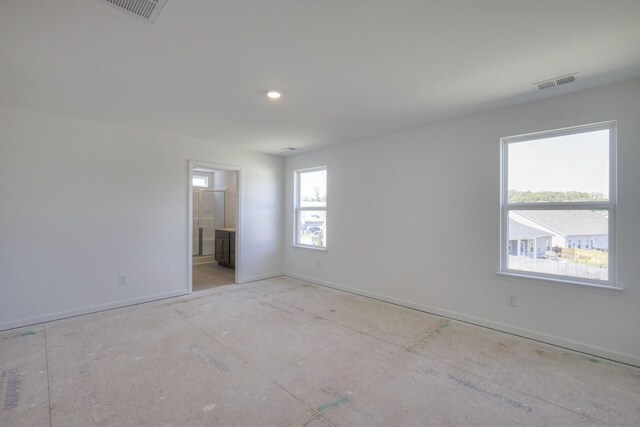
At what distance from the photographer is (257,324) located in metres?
3.28

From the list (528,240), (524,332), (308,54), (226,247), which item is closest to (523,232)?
(528,240)

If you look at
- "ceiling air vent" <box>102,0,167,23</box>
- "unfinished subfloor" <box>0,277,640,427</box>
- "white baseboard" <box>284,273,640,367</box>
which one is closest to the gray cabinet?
"unfinished subfloor" <box>0,277,640,427</box>

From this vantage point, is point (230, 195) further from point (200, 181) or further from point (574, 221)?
point (574, 221)

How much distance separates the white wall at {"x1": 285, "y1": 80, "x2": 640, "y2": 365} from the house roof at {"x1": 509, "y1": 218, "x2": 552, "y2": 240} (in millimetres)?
176

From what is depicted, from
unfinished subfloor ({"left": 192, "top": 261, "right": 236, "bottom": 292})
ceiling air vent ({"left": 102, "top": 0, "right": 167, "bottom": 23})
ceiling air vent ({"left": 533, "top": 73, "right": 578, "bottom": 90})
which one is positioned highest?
ceiling air vent ({"left": 533, "top": 73, "right": 578, "bottom": 90})

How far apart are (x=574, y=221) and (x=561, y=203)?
0.21 meters

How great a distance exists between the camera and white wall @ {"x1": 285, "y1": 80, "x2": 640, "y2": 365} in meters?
2.52

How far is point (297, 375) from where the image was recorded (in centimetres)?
228

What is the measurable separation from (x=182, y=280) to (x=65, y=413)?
8.65ft

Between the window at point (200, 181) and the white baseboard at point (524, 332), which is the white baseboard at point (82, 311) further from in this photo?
the window at point (200, 181)

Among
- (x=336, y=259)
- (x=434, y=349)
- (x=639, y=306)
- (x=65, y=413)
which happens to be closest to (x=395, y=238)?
(x=336, y=259)

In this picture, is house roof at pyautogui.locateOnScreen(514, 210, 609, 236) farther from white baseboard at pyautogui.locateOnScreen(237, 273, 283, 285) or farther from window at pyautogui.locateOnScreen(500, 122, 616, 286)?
white baseboard at pyautogui.locateOnScreen(237, 273, 283, 285)

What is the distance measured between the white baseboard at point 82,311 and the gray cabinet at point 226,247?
2056 millimetres

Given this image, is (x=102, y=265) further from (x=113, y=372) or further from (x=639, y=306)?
(x=639, y=306)
